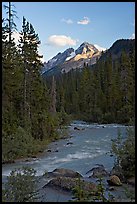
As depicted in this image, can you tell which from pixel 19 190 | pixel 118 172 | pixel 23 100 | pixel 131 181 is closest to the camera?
pixel 19 190

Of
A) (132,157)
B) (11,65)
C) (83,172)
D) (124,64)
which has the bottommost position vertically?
(83,172)

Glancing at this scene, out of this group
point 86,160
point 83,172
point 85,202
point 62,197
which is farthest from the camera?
point 86,160

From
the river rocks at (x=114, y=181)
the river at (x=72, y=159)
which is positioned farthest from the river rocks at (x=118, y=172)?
the river at (x=72, y=159)

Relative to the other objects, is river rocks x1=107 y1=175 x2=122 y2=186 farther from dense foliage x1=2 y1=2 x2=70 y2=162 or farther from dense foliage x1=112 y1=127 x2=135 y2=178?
dense foliage x1=2 y1=2 x2=70 y2=162

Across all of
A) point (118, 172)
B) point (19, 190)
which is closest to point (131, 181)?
point (118, 172)

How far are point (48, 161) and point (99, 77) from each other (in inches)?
1496

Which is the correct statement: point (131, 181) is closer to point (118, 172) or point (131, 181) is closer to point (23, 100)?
point (118, 172)

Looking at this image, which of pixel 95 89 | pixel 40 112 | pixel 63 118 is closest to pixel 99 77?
pixel 95 89

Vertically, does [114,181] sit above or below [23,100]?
below

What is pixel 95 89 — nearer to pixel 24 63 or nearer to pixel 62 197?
pixel 24 63

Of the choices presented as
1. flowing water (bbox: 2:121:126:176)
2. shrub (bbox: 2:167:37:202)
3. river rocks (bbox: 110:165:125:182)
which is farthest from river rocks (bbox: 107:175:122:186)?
shrub (bbox: 2:167:37:202)

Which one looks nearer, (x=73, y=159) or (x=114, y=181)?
(x=114, y=181)

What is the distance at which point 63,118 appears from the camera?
1185 inches

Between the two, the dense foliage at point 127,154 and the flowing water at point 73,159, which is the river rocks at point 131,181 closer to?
the dense foliage at point 127,154
